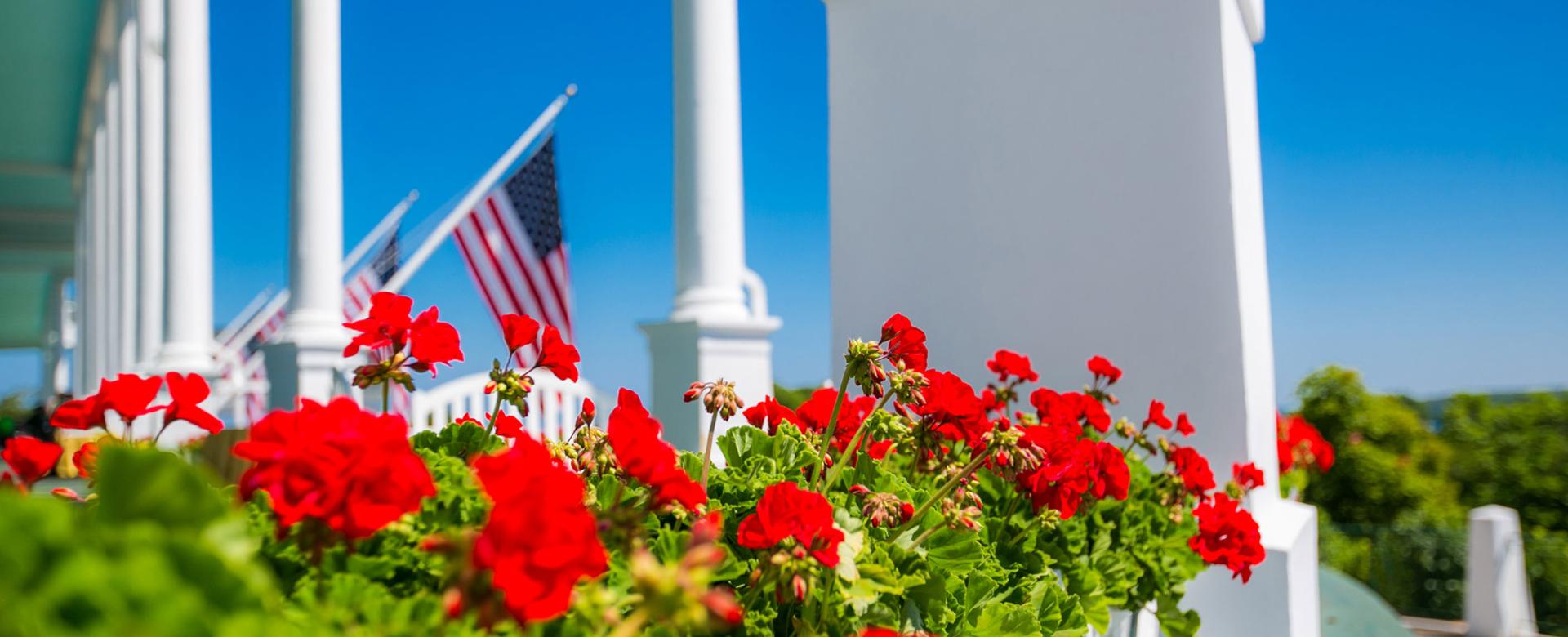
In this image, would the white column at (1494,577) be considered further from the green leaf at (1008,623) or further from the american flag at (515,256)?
the green leaf at (1008,623)

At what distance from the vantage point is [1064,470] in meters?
1.47

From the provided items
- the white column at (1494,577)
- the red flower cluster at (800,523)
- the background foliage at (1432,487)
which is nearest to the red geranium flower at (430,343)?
the red flower cluster at (800,523)

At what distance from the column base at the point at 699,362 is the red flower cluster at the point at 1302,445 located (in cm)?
219

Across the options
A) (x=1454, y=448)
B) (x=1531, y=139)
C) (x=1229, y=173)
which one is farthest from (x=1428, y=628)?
(x=1531, y=139)

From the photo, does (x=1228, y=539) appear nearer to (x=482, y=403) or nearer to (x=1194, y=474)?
(x=1194, y=474)

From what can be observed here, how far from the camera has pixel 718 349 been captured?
4383 mm

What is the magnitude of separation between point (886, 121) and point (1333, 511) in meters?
16.5

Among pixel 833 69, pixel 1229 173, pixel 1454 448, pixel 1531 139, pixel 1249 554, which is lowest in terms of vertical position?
pixel 1454 448

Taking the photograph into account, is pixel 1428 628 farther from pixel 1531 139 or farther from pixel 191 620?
pixel 1531 139

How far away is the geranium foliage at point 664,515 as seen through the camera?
60 cm

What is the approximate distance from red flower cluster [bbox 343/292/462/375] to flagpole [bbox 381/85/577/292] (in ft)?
19.4

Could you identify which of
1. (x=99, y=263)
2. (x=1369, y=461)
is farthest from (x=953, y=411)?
(x=1369, y=461)

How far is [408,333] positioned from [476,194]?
19.9ft

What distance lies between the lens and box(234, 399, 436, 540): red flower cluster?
71 cm
